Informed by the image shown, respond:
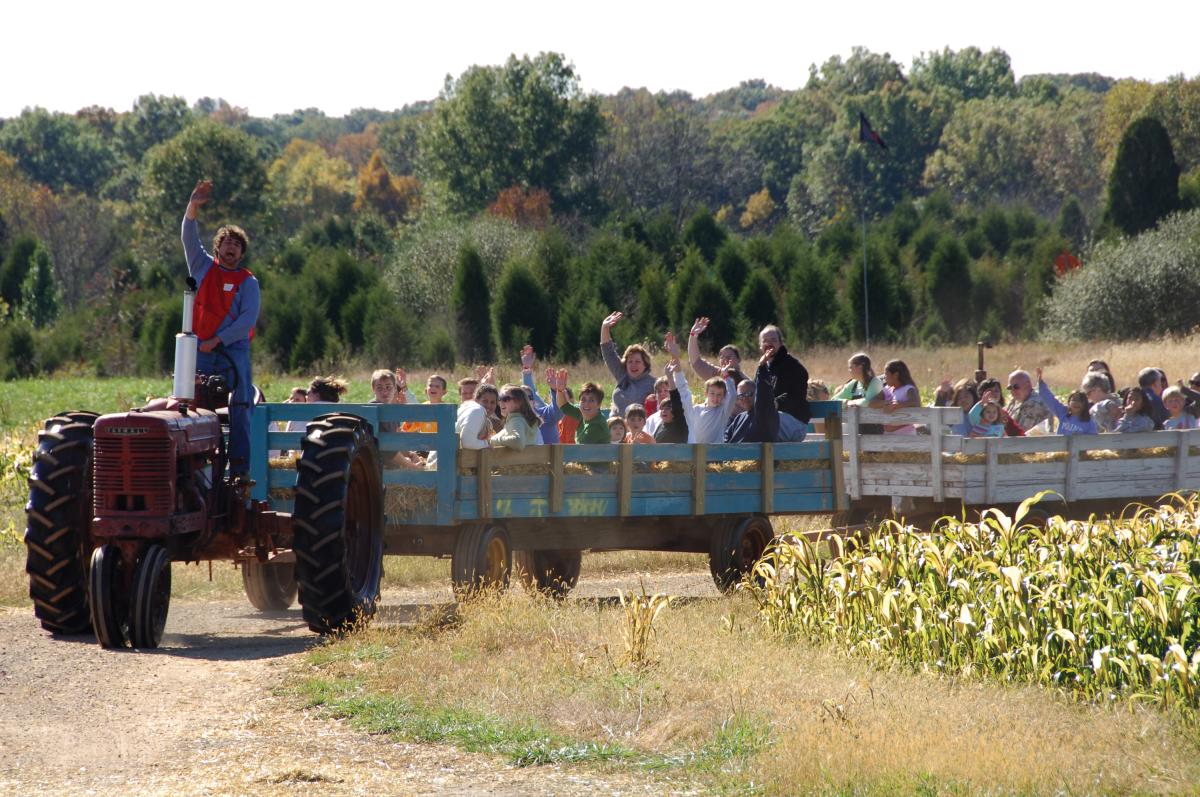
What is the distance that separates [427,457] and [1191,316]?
38.7 m

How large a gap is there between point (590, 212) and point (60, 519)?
72890 mm

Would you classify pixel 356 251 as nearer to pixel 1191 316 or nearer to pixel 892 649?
pixel 1191 316

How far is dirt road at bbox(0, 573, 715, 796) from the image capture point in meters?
6.67

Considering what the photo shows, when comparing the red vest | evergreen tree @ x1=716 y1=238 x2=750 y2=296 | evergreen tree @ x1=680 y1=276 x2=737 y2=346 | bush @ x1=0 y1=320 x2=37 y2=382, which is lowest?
the red vest

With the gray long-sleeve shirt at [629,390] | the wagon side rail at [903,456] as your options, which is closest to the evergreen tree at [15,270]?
the gray long-sleeve shirt at [629,390]

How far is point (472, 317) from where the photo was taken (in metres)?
45.9

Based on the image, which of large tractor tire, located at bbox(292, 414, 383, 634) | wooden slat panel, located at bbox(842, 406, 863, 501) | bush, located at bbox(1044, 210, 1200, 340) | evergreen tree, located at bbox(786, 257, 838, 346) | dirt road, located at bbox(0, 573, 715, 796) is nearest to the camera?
dirt road, located at bbox(0, 573, 715, 796)

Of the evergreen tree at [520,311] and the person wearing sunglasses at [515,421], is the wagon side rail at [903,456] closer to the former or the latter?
the person wearing sunglasses at [515,421]

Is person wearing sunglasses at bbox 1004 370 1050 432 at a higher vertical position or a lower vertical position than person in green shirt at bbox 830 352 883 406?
lower

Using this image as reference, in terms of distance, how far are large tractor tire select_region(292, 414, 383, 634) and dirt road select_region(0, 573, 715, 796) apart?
35 cm

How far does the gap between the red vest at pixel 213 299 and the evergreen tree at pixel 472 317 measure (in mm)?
35226

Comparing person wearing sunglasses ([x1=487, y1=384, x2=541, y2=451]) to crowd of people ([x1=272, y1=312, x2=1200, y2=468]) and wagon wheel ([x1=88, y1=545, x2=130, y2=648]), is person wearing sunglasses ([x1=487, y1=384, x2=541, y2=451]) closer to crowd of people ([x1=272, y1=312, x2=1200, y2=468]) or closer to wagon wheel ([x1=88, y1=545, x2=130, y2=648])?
crowd of people ([x1=272, y1=312, x2=1200, y2=468])

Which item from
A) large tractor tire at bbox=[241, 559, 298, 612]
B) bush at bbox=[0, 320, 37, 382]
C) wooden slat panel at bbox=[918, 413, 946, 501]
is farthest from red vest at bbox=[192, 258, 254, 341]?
bush at bbox=[0, 320, 37, 382]

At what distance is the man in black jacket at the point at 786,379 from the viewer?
43.9ft
